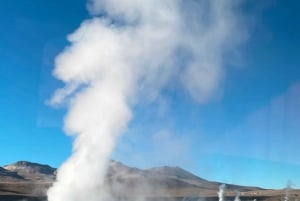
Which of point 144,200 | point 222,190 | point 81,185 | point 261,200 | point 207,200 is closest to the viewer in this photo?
point 81,185

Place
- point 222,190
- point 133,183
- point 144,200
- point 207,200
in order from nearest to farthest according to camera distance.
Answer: point 222,190 → point 144,200 → point 207,200 → point 133,183

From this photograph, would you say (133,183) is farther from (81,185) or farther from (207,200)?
(81,185)

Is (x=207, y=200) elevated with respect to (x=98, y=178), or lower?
elevated

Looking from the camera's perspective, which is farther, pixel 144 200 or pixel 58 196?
pixel 144 200

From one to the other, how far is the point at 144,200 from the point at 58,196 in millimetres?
52301

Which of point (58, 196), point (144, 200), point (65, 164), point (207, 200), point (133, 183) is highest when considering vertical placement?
point (133, 183)

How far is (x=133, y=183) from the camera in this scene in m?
166

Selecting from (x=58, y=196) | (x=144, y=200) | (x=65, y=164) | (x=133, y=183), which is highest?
(x=133, y=183)

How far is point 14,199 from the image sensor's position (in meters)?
129

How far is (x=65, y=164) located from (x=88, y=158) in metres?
2.94

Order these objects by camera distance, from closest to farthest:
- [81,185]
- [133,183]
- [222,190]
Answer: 1. [81,185]
2. [222,190]
3. [133,183]

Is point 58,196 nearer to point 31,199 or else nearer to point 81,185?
point 81,185

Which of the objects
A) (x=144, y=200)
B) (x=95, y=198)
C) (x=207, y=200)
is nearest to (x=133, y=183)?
(x=207, y=200)

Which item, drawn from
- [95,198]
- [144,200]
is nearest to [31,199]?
[144,200]
